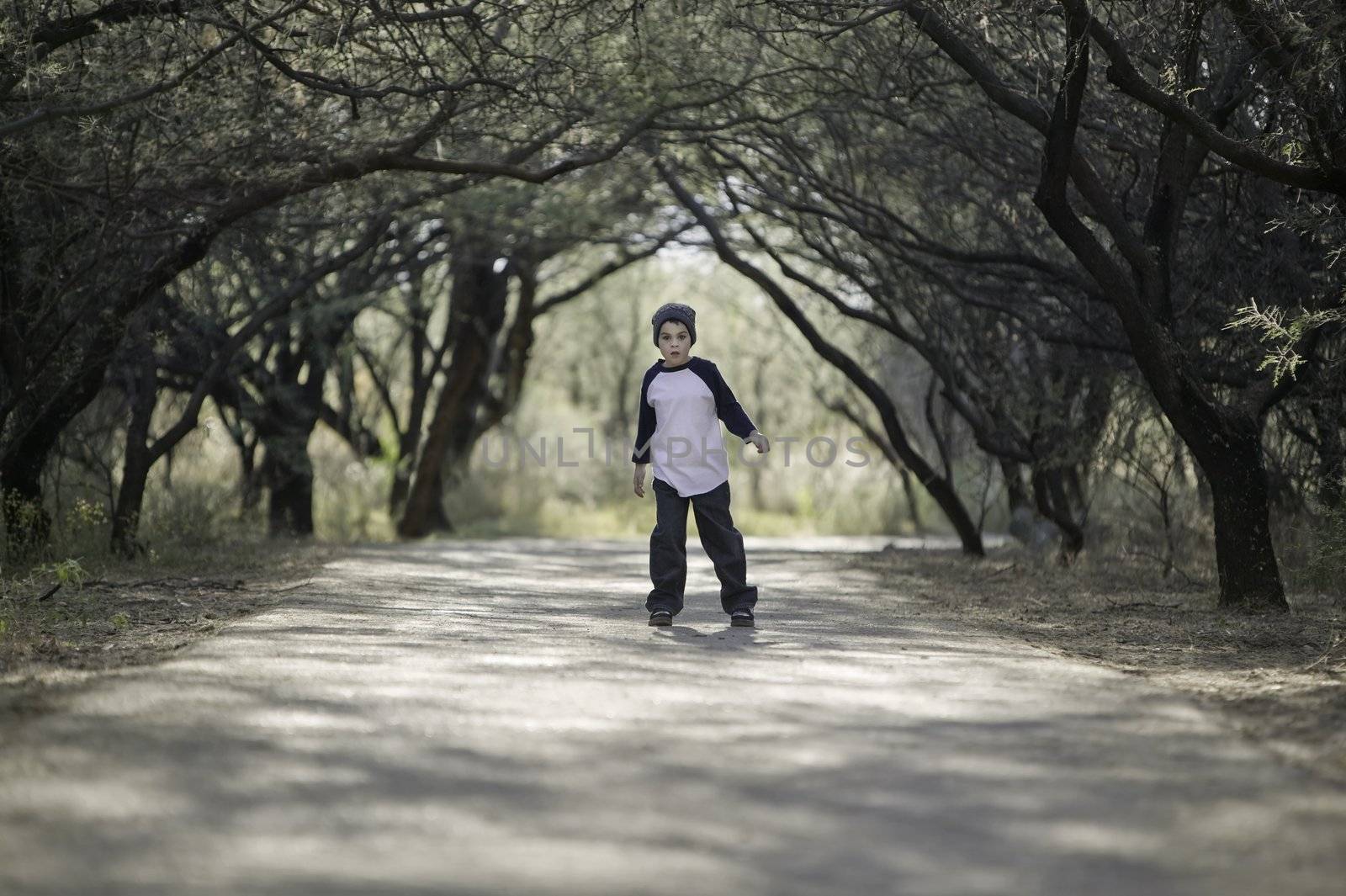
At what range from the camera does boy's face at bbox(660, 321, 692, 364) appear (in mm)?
10305

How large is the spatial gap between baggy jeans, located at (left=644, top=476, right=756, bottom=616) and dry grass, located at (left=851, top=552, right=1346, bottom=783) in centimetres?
163

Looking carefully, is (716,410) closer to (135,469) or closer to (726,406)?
(726,406)

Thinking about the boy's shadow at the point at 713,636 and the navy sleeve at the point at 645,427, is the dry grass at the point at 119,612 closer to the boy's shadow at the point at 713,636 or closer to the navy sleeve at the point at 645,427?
the boy's shadow at the point at 713,636

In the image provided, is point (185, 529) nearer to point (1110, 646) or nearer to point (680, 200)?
point (680, 200)

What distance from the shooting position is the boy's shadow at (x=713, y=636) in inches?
345

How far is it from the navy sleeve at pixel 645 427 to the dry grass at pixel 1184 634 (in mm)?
2273

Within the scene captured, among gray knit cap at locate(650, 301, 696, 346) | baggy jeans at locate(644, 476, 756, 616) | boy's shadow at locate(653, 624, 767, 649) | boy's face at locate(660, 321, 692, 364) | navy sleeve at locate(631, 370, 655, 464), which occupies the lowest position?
boy's shadow at locate(653, 624, 767, 649)

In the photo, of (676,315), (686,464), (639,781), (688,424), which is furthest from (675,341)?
(639,781)

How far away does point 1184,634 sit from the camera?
10.1 metres

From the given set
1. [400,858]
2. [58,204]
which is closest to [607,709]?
[400,858]

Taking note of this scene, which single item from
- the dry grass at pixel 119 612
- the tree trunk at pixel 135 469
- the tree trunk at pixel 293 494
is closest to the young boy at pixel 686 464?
the dry grass at pixel 119 612

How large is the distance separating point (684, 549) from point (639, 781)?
16.6 feet

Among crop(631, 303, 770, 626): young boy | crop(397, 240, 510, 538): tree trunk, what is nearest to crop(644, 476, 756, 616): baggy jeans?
crop(631, 303, 770, 626): young boy

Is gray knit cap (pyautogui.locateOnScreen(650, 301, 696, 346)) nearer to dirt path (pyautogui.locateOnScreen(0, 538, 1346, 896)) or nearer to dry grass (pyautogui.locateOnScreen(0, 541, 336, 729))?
dirt path (pyautogui.locateOnScreen(0, 538, 1346, 896))
